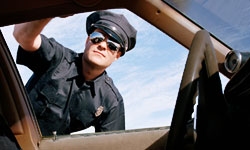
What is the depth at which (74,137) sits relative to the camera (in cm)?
165

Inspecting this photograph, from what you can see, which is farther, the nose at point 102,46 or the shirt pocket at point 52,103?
the nose at point 102,46

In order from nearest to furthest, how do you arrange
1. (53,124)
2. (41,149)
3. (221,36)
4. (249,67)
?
1. (249,67)
2. (221,36)
3. (41,149)
4. (53,124)

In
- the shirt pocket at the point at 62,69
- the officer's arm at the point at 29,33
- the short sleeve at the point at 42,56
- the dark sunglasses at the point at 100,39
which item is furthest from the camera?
the dark sunglasses at the point at 100,39

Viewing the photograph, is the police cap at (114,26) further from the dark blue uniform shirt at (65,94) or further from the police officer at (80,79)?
the dark blue uniform shirt at (65,94)

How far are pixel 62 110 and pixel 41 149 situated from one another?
0.63 meters

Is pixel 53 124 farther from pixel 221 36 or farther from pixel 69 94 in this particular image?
pixel 221 36

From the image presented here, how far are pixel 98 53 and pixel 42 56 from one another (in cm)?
44

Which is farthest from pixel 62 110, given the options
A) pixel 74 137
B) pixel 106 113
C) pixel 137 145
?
pixel 137 145

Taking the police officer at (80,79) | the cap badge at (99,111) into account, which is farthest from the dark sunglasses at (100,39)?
the cap badge at (99,111)

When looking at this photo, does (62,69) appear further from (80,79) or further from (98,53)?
(98,53)

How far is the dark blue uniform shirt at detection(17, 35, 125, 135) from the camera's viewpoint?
2146 millimetres

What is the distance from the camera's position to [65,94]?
229 centimetres

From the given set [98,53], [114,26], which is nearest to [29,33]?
[98,53]

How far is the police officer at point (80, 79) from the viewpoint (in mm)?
2150
